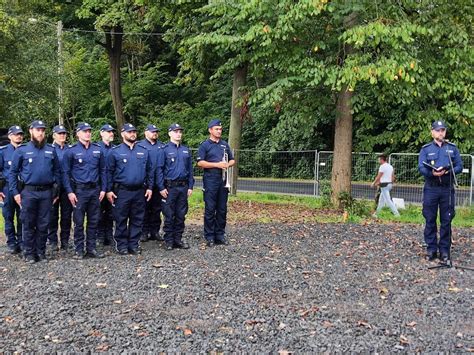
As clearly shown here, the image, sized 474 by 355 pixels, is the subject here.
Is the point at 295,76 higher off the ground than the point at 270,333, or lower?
higher

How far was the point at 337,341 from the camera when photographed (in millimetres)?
5016

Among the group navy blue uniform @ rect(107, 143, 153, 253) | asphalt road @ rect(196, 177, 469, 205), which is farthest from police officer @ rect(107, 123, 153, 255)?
asphalt road @ rect(196, 177, 469, 205)

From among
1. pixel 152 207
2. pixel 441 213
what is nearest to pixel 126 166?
pixel 152 207

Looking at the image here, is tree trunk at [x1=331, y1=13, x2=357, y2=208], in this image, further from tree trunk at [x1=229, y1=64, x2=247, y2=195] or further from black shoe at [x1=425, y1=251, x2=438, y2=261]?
black shoe at [x1=425, y1=251, x2=438, y2=261]

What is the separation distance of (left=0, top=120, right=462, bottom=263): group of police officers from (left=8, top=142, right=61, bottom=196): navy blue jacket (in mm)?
14

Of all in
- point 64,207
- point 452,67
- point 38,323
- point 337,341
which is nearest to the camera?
point 337,341

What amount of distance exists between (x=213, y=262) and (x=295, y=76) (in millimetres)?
6403

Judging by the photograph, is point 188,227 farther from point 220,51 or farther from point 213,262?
point 220,51

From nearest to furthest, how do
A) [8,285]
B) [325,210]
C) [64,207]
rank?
[8,285] → [64,207] → [325,210]

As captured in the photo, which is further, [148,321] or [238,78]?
[238,78]

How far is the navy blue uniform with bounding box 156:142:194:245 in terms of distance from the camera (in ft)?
29.7

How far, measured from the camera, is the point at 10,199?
907 centimetres

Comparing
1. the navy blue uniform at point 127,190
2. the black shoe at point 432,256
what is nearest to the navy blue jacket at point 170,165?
the navy blue uniform at point 127,190

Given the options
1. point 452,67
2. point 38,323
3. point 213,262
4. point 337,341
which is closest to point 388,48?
point 452,67
